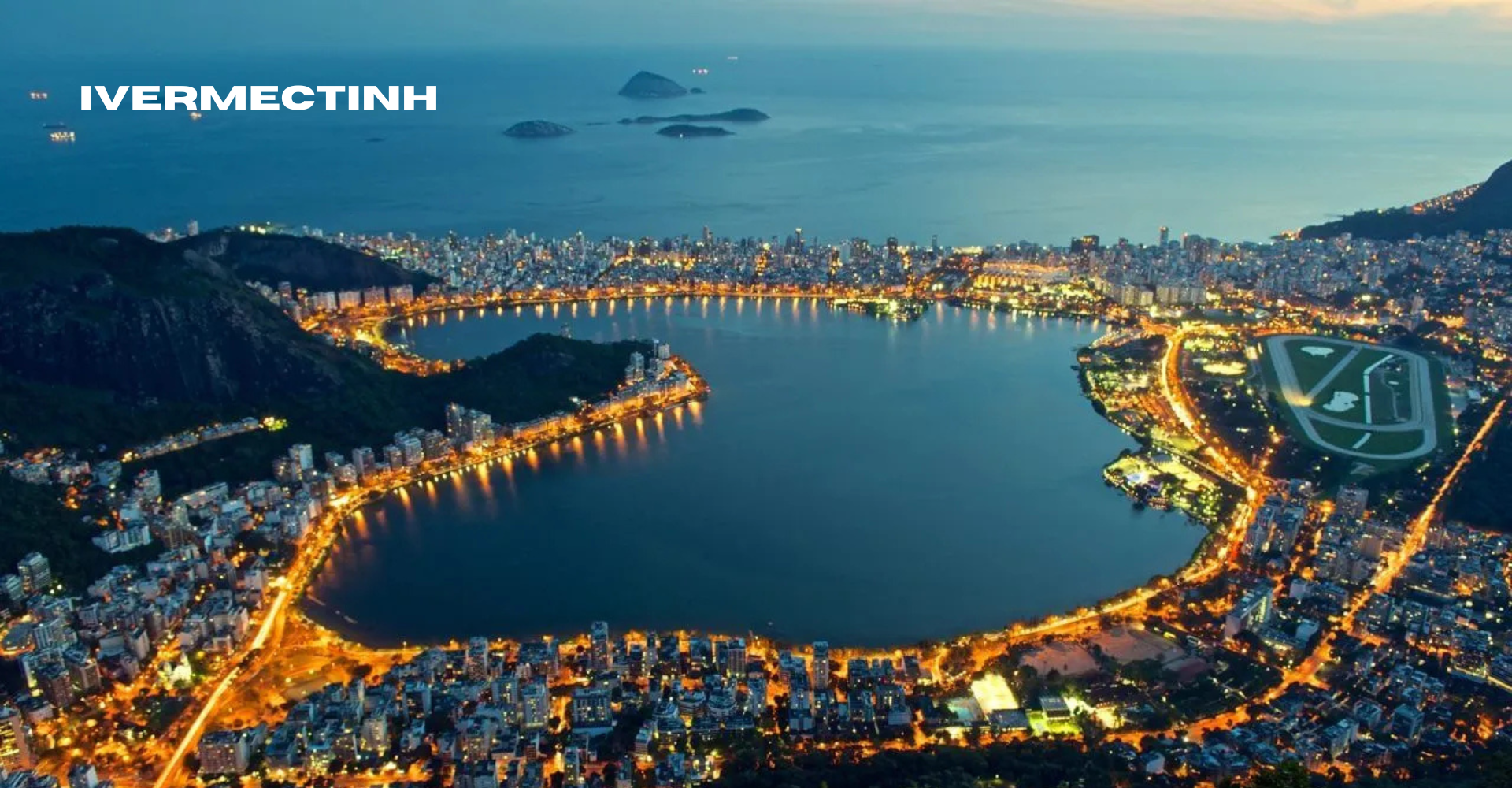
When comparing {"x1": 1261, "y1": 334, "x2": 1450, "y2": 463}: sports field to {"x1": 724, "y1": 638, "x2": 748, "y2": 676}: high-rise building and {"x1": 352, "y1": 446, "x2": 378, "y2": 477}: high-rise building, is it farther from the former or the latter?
{"x1": 352, "y1": 446, "x2": 378, "y2": 477}: high-rise building

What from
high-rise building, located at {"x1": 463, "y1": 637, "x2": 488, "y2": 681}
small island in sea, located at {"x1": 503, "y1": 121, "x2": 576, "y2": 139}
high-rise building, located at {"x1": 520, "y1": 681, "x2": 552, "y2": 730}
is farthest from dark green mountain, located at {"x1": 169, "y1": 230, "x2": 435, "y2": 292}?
small island in sea, located at {"x1": 503, "y1": 121, "x2": 576, "y2": 139}

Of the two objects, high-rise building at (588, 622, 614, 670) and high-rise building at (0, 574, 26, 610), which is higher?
high-rise building at (0, 574, 26, 610)

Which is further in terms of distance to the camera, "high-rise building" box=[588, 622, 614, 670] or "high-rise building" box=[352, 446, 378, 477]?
"high-rise building" box=[352, 446, 378, 477]

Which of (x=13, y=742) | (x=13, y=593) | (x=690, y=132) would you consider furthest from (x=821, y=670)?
(x=690, y=132)

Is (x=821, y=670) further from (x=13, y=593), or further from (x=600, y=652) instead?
(x=13, y=593)

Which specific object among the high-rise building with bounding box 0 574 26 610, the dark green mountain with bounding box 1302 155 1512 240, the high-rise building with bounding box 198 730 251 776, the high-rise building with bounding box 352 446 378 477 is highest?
the dark green mountain with bounding box 1302 155 1512 240
